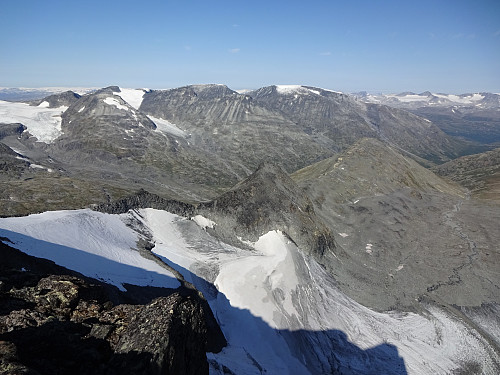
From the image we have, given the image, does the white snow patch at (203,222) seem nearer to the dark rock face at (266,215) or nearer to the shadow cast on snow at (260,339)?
the dark rock face at (266,215)

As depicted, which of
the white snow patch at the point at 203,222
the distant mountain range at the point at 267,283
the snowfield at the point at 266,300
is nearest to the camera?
the distant mountain range at the point at 267,283

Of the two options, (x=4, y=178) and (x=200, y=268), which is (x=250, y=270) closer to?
(x=200, y=268)

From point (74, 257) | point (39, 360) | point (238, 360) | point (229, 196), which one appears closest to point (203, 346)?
point (39, 360)

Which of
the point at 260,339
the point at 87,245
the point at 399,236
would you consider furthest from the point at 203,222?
the point at 399,236

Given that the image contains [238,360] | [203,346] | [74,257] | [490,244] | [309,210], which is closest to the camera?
[203,346]

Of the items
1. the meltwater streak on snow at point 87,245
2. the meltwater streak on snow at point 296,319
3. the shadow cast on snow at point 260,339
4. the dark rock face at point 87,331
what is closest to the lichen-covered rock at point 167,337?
the dark rock face at point 87,331

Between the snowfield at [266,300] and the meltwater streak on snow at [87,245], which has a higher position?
the meltwater streak on snow at [87,245]

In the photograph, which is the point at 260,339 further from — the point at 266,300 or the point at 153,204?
the point at 153,204
